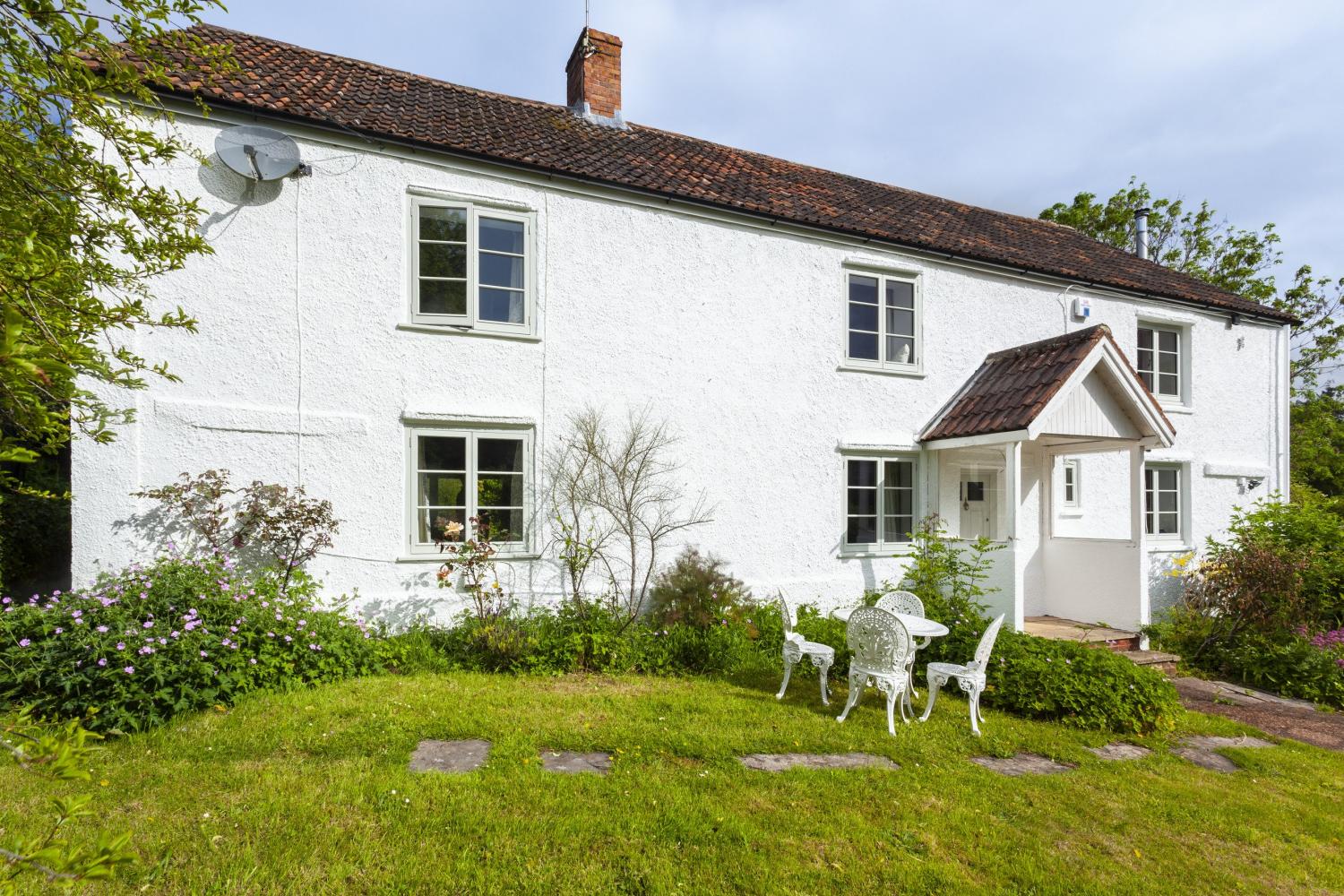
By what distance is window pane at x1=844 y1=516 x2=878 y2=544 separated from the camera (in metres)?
10.8

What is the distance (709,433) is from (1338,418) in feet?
105

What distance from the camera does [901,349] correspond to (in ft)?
37.4

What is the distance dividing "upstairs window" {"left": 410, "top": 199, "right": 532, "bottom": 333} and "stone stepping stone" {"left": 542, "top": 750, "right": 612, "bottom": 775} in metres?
5.49

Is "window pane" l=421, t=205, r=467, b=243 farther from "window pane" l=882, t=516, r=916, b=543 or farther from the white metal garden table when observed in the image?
"window pane" l=882, t=516, r=916, b=543

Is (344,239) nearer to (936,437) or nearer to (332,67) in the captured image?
(332,67)

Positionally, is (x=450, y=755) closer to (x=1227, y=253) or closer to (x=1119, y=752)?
(x=1119, y=752)

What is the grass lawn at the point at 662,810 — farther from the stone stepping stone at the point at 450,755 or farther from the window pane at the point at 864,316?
the window pane at the point at 864,316

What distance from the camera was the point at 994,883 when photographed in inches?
159

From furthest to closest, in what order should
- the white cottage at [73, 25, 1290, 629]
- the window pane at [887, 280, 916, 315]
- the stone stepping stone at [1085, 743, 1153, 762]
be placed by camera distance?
the window pane at [887, 280, 916, 315], the white cottage at [73, 25, 1290, 629], the stone stepping stone at [1085, 743, 1153, 762]

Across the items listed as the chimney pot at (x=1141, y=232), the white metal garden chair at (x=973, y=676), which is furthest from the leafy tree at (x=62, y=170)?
the chimney pot at (x=1141, y=232)

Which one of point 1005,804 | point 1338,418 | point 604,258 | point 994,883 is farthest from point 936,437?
point 1338,418

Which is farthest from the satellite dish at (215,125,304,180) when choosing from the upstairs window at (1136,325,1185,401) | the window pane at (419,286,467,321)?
the upstairs window at (1136,325,1185,401)

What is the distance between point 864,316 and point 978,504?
3931mm

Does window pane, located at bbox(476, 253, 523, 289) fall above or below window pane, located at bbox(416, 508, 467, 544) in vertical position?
above
